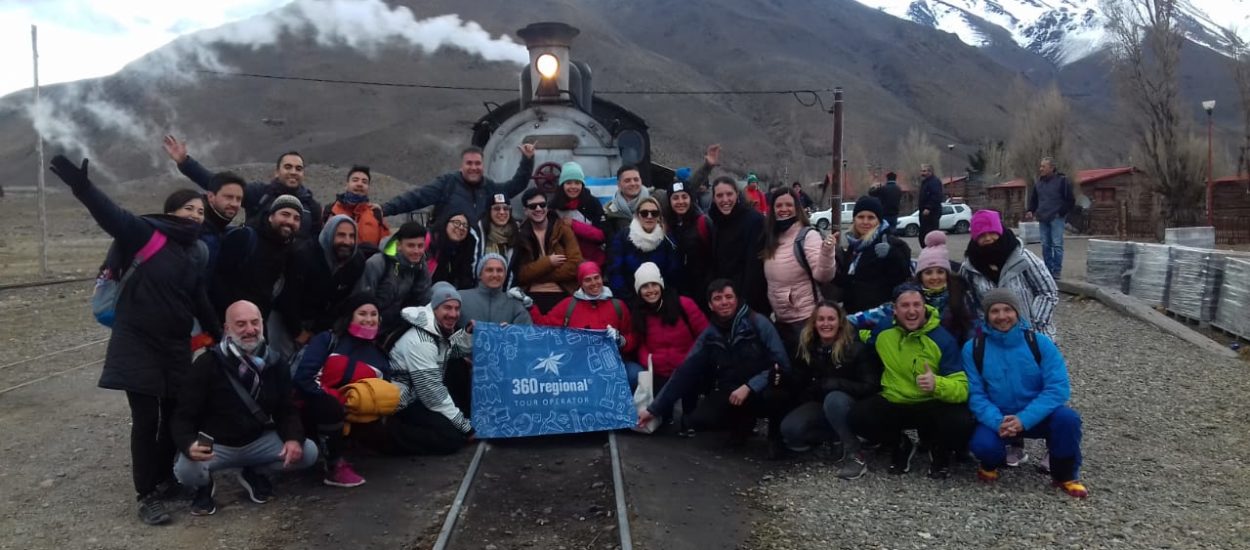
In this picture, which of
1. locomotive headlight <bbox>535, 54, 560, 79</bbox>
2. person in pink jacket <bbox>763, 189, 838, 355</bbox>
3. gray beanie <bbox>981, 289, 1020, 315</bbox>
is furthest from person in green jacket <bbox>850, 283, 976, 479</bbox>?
locomotive headlight <bbox>535, 54, 560, 79</bbox>

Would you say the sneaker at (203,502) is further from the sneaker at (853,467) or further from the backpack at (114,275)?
the sneaker at (853,467)

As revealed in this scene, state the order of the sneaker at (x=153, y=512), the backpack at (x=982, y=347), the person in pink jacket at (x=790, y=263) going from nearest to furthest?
the sneaker at (x=153, y=512)
the backpack at (x=982, y=347)
the person in pink jacket at (x=790, y=263)

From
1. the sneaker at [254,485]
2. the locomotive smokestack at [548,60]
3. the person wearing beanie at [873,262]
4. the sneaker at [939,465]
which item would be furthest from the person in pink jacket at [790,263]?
the locomotive smokestack at [548,60]

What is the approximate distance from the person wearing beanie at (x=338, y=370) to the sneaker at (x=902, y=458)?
342 centimetres

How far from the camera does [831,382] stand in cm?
619

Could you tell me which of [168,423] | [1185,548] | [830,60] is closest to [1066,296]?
[1185,548]

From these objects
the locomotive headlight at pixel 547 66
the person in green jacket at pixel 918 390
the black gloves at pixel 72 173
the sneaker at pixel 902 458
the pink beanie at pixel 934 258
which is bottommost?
the sneaker at pixel 902 458

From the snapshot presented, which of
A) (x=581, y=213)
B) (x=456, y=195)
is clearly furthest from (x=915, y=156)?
(x=456, y=195)

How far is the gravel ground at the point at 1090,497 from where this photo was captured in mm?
4922

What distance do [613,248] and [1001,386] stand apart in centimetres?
314

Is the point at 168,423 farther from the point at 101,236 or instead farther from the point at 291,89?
the point at 291,89

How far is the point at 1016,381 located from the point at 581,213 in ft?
12.5

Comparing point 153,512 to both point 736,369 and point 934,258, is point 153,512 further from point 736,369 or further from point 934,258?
point 934,258

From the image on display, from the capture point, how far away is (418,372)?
6375mm
